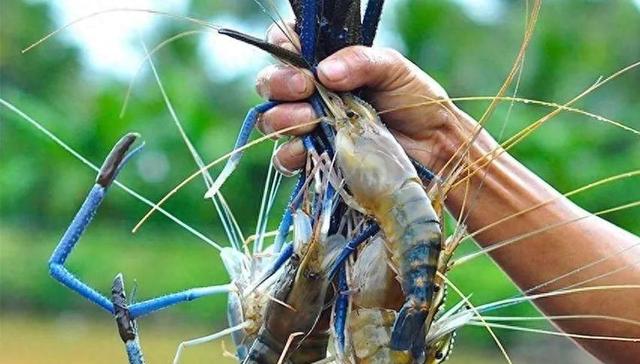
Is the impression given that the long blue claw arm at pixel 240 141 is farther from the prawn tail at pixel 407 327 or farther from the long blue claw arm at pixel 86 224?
the prawn tail at pixel 407 327

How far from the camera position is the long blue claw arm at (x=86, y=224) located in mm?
1230

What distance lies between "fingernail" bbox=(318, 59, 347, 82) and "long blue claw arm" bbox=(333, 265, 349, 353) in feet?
0.68

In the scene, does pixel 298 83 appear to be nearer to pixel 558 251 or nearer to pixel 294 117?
pixel 294 117

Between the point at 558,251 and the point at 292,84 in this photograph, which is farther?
the point at 558,251

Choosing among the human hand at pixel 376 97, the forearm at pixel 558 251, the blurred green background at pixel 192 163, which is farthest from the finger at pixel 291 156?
the blurred green background at pixel 192 163

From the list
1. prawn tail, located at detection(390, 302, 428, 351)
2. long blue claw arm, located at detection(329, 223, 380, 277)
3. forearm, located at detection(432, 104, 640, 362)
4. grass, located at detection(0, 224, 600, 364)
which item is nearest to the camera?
prawn tail, located at detection(390, 302, 428, 351)

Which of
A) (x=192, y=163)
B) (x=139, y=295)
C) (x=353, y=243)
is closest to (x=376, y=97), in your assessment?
(x=353, y=243)

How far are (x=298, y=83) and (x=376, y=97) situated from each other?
15 centimetres

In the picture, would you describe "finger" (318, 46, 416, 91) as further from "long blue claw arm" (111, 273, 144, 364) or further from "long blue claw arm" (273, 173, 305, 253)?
"long blue claw arm" (111, 273, 144, 364)

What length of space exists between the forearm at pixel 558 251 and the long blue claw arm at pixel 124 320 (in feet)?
2.00

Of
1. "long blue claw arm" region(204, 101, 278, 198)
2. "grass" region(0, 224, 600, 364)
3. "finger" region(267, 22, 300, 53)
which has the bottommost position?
"grass" region(0, 224, 600, 364)

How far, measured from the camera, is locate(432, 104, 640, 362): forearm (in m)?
1.65

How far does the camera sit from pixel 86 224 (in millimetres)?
1251

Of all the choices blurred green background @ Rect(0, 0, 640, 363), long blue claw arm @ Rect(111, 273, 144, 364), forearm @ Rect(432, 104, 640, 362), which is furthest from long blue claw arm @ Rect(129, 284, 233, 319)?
blurred green background @ Rect(0, 0, 640, 363)
